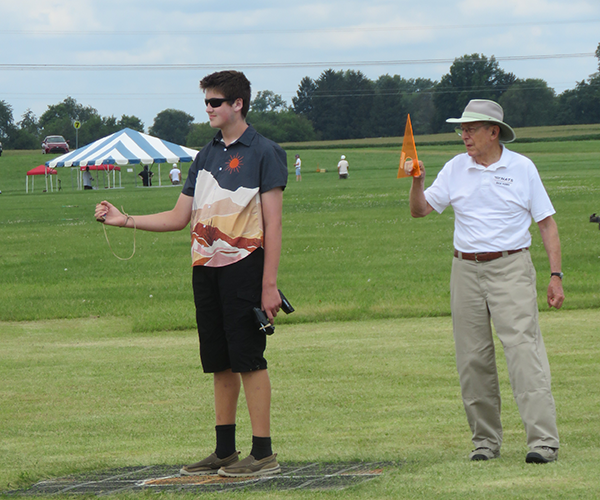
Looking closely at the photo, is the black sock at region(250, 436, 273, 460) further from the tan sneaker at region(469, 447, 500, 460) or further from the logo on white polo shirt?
the logo on white polo shirt

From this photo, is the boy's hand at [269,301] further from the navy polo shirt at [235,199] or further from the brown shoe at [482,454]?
the brown shoe at [482,454]

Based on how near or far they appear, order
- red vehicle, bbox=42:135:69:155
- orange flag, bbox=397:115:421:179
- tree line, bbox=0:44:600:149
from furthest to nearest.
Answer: tree line, bbox=0:44:600:149, red vehicle, bbox=42:135:69:155, orange flag, bbox=397:115:421:179

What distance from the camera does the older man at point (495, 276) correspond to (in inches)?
191

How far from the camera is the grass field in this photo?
202 inches

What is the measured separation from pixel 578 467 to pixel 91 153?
45.9 meters

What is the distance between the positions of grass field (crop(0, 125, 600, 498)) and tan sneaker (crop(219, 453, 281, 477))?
1.49 feet

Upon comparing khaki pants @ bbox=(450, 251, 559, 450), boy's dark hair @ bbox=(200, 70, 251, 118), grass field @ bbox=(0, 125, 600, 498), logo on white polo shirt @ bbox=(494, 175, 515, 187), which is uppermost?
boy's dark hair @ bbox=(200, 70, 251, 118)

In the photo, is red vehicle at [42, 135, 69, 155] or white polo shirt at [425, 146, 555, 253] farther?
red vehicle at [42, 135, 69, 155]

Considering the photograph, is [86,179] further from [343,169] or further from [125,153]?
[343,169]

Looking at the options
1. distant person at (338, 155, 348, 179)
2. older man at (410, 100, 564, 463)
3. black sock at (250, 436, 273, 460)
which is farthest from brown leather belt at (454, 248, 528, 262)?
distant person at (338, 155, 348, 179)

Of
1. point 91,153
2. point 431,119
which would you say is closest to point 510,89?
point 431,119

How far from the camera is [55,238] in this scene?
968 inches

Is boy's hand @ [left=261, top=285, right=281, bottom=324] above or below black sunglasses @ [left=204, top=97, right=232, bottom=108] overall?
below

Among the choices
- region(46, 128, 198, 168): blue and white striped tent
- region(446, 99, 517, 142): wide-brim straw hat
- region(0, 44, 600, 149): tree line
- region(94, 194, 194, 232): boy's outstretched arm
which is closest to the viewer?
region(94, 194, 194, 232): boy's outstretched arm
